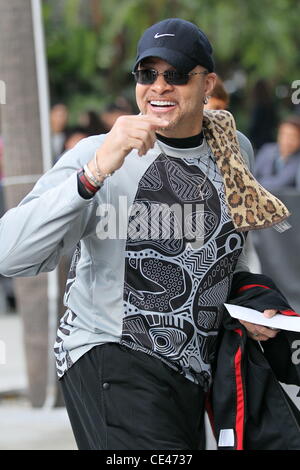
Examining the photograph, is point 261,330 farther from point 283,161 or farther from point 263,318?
point 283,161

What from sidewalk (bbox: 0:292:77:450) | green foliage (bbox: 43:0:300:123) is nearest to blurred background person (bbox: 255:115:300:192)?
sidewalk (bbox: 0:292:77:450)

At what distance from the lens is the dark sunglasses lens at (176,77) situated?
353cm

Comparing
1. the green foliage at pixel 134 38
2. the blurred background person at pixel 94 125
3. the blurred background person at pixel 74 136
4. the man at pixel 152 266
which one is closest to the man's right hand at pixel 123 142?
the man at pixel 152 266

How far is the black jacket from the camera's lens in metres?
3.64

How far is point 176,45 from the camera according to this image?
352cm

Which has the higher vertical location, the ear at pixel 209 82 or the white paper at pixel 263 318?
the ear at pixel 209 82

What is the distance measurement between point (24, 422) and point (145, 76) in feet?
14.1

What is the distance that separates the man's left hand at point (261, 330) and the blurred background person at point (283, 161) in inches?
223

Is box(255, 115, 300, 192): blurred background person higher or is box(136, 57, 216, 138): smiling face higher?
box(136, 57, 216, 138): smiling face

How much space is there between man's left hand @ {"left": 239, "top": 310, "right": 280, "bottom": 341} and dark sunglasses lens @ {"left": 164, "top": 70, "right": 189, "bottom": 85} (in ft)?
2.76

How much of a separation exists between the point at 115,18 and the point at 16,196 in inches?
441

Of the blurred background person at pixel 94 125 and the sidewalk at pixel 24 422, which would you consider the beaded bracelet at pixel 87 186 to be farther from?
the blurred background person at pixel 94 125

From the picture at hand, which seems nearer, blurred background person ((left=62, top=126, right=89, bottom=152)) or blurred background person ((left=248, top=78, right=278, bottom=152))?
blurred background person ((left=62, top=126, right=89, bottom=152))

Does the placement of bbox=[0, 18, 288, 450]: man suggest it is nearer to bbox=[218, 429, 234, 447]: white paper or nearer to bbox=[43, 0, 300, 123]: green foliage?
bbox=[218, 429, 234, 447]: white paper
